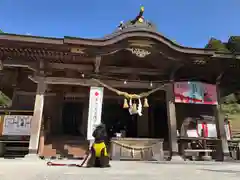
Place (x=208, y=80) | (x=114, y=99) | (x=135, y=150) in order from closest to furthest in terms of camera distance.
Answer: (x=135, y=150)
(x=208, y=80)
(x=114, y=99)

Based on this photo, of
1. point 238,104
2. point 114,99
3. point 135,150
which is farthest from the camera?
point 238,104

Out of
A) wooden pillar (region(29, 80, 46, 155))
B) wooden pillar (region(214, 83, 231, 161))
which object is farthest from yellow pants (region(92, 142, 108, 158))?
wooden pillar (region(214, 83, 231, 161))

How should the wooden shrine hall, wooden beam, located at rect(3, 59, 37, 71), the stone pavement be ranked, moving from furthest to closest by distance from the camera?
wooden beam, located at rect(3, 59, 37, 71)
the wooden shrine hall
the stone pavement

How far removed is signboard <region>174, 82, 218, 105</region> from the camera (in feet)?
37.9

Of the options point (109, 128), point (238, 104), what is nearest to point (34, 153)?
point (109, 128)

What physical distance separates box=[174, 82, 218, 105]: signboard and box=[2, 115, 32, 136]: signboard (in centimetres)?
753

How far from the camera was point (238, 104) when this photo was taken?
113 feet

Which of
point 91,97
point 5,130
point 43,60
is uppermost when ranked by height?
point 43,60

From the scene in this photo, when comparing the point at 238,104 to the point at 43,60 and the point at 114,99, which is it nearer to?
the point at 114,99

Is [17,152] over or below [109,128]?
below

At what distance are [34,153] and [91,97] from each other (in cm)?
351

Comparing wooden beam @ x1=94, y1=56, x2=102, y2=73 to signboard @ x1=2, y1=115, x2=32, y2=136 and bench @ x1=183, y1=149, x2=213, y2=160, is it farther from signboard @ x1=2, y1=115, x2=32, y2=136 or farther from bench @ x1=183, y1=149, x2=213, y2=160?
bench @ x1=183, y1=149, x2=213, y2=160

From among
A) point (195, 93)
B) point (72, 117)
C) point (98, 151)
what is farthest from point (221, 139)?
point (72, 117)

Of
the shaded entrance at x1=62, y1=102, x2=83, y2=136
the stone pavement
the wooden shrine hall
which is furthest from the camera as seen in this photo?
the shaded entrance at x1=62, y1=102, x2=83, y2=136
